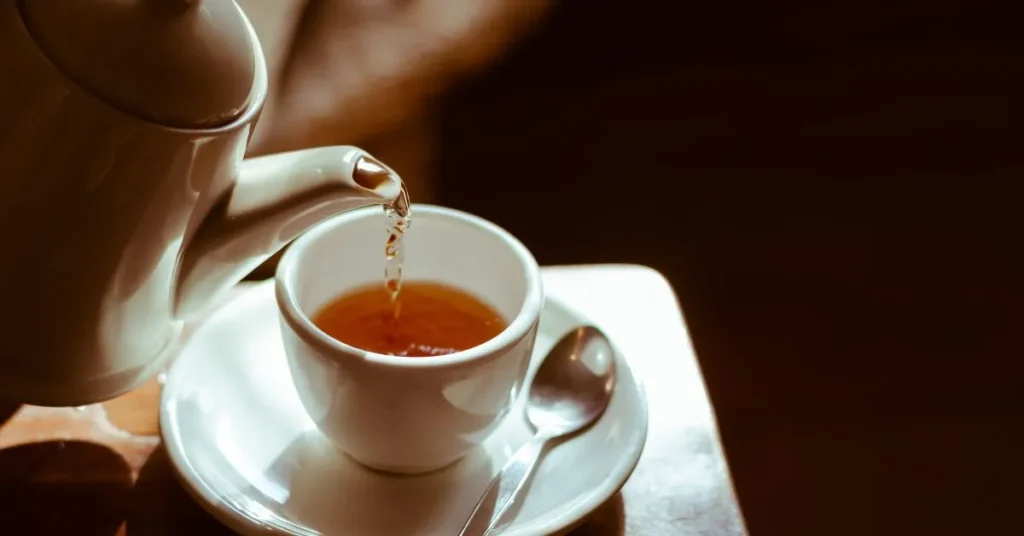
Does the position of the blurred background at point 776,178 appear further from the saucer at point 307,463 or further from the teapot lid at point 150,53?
the teapot lid at point 150,53

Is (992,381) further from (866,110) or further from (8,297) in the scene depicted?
(8,297)

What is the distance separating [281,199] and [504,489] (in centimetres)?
22

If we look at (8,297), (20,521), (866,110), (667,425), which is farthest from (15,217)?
(866,110)

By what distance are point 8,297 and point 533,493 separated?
1.03 feet

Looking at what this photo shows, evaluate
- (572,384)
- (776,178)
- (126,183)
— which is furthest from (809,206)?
(126,183)

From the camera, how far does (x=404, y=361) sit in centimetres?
51

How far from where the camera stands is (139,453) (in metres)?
0.60

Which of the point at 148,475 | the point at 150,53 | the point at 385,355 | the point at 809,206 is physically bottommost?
the point at 809,206

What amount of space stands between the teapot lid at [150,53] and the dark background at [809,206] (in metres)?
1.08

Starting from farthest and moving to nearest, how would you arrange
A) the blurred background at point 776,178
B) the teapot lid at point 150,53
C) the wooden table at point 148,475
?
1. the blurred background at point 776,178
2. the wooden table at point 148,475
3. the teapot lid at point 150,53

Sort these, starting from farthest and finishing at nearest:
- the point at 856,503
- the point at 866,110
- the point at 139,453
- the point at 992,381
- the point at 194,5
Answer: the point at 866,110, the point at 992,381, the point at 856,503, the point at 139,453, the point at 194,5

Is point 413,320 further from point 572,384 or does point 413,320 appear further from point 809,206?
point 809,206

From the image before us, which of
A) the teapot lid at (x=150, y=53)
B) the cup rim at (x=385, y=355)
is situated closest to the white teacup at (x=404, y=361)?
the cup rim at (x=385, y=355)

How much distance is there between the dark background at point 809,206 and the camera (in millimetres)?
1422
